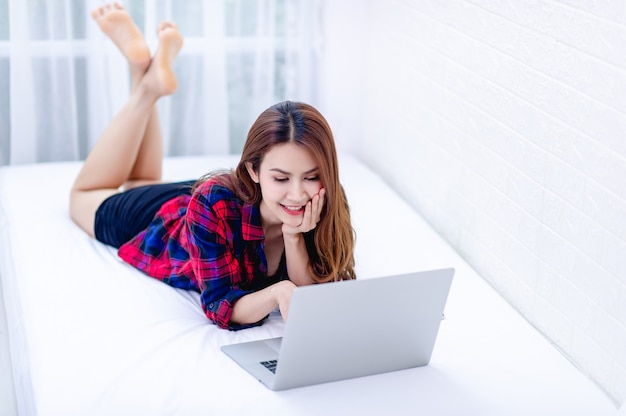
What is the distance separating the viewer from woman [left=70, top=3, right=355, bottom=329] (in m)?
1.88

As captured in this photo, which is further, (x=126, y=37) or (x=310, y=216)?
(x=126, y=37)

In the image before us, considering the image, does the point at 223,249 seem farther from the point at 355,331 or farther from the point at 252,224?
the point at 355,331

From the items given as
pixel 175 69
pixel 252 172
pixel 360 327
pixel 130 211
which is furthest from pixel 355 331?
pixel 175 69

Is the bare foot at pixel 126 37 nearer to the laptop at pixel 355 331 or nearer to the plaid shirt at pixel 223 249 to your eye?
the plaid shirt at pixel 223 249

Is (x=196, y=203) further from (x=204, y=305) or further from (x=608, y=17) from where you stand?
(x=608, y=17)

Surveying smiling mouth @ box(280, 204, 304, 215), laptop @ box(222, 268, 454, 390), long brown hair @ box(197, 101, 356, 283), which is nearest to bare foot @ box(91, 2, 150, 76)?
long brown hair @ box(197, 101, 356, 283)

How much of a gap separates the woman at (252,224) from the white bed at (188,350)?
0.22 feet

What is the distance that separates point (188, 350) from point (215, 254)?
0.22 m

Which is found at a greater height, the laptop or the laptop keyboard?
the laptop

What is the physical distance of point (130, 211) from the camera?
246 centimetres

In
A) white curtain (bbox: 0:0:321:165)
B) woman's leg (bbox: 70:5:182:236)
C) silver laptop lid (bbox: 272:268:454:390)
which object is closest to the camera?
silver laptop lid (bbox: 272:268:454:390)

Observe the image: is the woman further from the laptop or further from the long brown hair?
the laptop

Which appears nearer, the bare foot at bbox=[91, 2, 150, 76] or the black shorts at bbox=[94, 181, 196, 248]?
the black shorts at bbox=[94, 181, 196, 248]

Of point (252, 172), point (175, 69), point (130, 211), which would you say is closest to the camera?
point (252, 172)
